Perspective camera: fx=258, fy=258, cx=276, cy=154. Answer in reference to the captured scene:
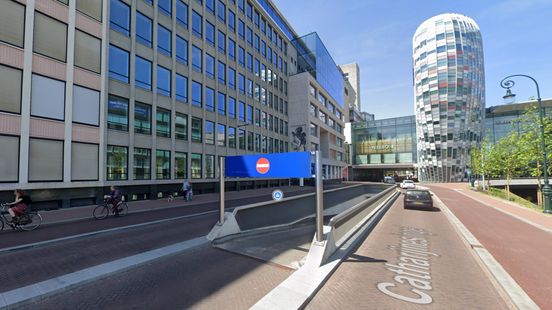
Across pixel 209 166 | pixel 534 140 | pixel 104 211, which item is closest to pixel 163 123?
pixel 209 166

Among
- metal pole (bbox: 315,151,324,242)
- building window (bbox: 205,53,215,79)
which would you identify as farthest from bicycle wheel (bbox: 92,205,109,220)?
building window (bbox: 205,53,215,79)

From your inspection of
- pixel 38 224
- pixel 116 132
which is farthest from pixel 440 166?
pixel 38 224

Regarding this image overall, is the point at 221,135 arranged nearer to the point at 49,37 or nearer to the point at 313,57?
the point at 49,37

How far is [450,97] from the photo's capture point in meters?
62.6

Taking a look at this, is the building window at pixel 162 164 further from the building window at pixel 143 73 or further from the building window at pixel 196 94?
the building window at pixel 196 94

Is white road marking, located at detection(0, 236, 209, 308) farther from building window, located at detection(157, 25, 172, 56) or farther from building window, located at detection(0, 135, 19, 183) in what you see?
building window, located at detection(157, 25, 172, 56)

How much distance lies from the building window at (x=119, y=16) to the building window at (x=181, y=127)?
7.87 metres

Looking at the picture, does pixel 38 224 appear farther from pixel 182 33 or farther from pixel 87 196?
pixel 182 33

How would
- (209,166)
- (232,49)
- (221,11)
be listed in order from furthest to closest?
(232,49) < (221,11) < (209,166)

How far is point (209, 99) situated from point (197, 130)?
405 centimetres

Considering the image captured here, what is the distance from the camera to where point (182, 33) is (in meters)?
25.4

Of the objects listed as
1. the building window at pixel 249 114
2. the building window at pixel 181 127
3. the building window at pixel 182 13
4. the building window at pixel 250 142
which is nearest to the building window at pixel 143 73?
the building window at pixel 181 127

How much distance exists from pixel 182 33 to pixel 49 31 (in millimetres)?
11301

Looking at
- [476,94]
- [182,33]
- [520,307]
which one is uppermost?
[476,94]
